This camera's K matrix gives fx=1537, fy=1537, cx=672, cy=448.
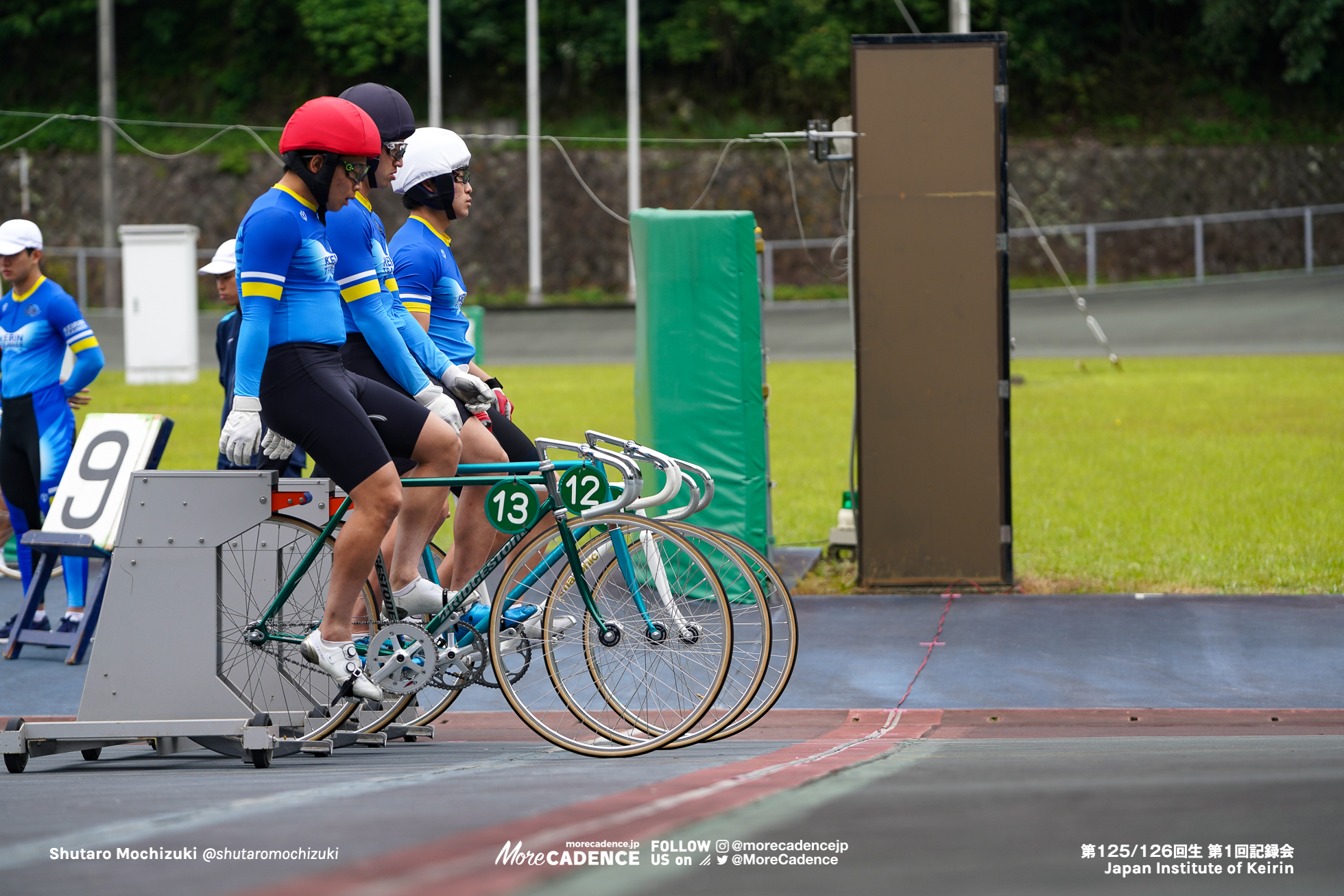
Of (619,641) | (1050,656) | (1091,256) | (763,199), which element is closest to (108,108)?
(763,199)

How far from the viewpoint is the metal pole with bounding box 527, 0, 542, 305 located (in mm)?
37188

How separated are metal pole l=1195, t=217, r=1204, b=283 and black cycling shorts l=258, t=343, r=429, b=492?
35.2m

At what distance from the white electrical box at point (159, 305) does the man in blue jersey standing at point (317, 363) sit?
20.1 meters

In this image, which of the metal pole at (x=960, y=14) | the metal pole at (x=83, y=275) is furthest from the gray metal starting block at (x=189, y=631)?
the metal pole at (x=83, y=275)

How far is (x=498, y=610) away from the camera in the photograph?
4.91m

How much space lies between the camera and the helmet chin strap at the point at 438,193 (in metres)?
5.73

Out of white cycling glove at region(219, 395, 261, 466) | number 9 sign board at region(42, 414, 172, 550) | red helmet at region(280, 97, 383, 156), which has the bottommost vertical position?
number 9 sign board at region(42, 414, 172, 550)

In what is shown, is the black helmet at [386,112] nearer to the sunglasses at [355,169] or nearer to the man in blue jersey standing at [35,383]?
the sunglasses at [355,169]

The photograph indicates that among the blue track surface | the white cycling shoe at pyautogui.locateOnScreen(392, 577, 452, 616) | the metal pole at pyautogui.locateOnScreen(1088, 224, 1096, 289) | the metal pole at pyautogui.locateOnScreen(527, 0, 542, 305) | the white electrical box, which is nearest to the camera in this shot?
the white cycling shoe at pyautogui.locateOnScreen(392, 577, 452, 616)

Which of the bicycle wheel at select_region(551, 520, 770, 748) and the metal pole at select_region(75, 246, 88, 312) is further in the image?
the metal pole at select_region(75, 246, 88, 312)

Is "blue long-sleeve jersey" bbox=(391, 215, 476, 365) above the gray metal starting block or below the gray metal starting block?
above

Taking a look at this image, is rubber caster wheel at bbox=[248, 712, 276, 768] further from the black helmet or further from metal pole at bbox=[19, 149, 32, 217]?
metal pole at bbox=[19, 149, 32, 217]

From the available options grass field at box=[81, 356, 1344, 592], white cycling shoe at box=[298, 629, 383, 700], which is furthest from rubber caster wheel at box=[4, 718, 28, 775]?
grass field at box=[81, 356, 1344, 592]

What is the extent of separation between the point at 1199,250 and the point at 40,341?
35.0 m
